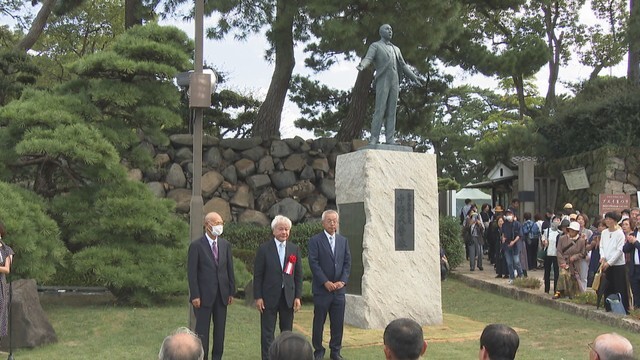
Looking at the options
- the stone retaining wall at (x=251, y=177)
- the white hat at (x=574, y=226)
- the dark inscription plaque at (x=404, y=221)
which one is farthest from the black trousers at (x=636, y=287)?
the stone retaining wall at (x=251, y=177)

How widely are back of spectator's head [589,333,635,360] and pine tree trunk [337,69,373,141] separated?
14078mm

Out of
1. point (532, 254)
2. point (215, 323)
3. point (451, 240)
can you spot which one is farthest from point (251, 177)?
point (215, 323)

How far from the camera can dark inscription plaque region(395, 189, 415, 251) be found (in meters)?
8.94

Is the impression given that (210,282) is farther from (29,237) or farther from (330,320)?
(29,237)

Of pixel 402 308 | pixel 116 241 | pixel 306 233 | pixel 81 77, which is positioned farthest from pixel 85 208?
pixel 306 233

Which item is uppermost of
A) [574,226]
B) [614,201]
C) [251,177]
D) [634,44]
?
[634,44]

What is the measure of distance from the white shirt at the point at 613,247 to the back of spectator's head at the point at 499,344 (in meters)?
6.71

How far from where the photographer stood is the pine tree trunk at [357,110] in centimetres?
1680

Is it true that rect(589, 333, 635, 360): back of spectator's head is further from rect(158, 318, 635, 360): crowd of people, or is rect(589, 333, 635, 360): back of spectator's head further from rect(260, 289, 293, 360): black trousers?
rect(260, 289, 293, 360): black trousers

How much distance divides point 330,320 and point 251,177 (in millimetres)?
9214

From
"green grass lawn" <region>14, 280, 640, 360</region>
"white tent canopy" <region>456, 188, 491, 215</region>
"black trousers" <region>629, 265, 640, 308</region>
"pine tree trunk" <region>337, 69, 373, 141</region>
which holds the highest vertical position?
"pine tree trunk" <region>337, 69, 373, 141</region>

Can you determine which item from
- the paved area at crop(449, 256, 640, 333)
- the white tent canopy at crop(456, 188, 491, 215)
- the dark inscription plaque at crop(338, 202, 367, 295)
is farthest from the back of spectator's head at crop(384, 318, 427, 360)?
the white tent canopy at crop(456, 188, 491, 215)

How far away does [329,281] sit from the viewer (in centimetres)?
698

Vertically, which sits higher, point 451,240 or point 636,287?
point 451,240
